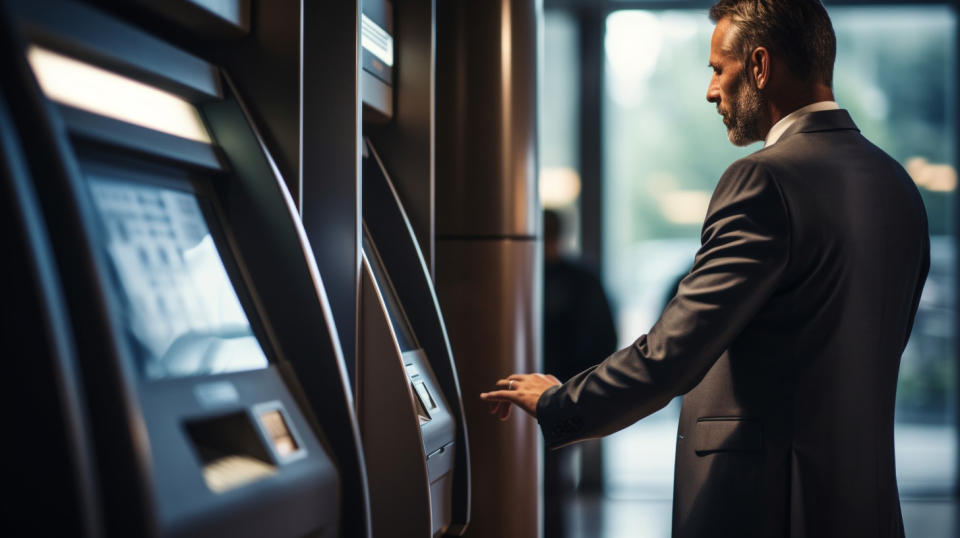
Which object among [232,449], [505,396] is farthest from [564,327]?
[232,449]

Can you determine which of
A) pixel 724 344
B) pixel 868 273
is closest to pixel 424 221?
pixel 724 344

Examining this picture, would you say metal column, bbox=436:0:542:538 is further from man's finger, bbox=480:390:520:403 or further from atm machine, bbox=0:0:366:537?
atm machine, bbox=0:0:366:537

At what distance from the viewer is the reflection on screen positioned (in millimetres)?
894

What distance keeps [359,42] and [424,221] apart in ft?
2.09

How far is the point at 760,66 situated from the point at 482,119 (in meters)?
0.86

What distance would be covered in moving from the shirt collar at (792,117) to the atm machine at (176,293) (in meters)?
0.85

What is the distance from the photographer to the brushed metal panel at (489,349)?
2215 mm

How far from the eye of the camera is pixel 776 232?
133 centimetres

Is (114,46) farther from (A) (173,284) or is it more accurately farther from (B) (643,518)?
(B) (643,518)

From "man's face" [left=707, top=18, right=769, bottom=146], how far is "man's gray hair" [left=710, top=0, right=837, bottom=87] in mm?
32

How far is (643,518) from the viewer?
4.60 metres

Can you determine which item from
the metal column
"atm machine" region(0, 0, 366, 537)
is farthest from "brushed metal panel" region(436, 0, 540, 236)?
"atm machine" region(0, 0, 366, 537)

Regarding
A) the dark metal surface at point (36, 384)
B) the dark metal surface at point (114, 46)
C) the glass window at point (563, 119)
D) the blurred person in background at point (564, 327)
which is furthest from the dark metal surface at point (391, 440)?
the glass window at point (563, 119)

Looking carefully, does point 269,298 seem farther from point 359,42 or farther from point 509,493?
point 509,493
